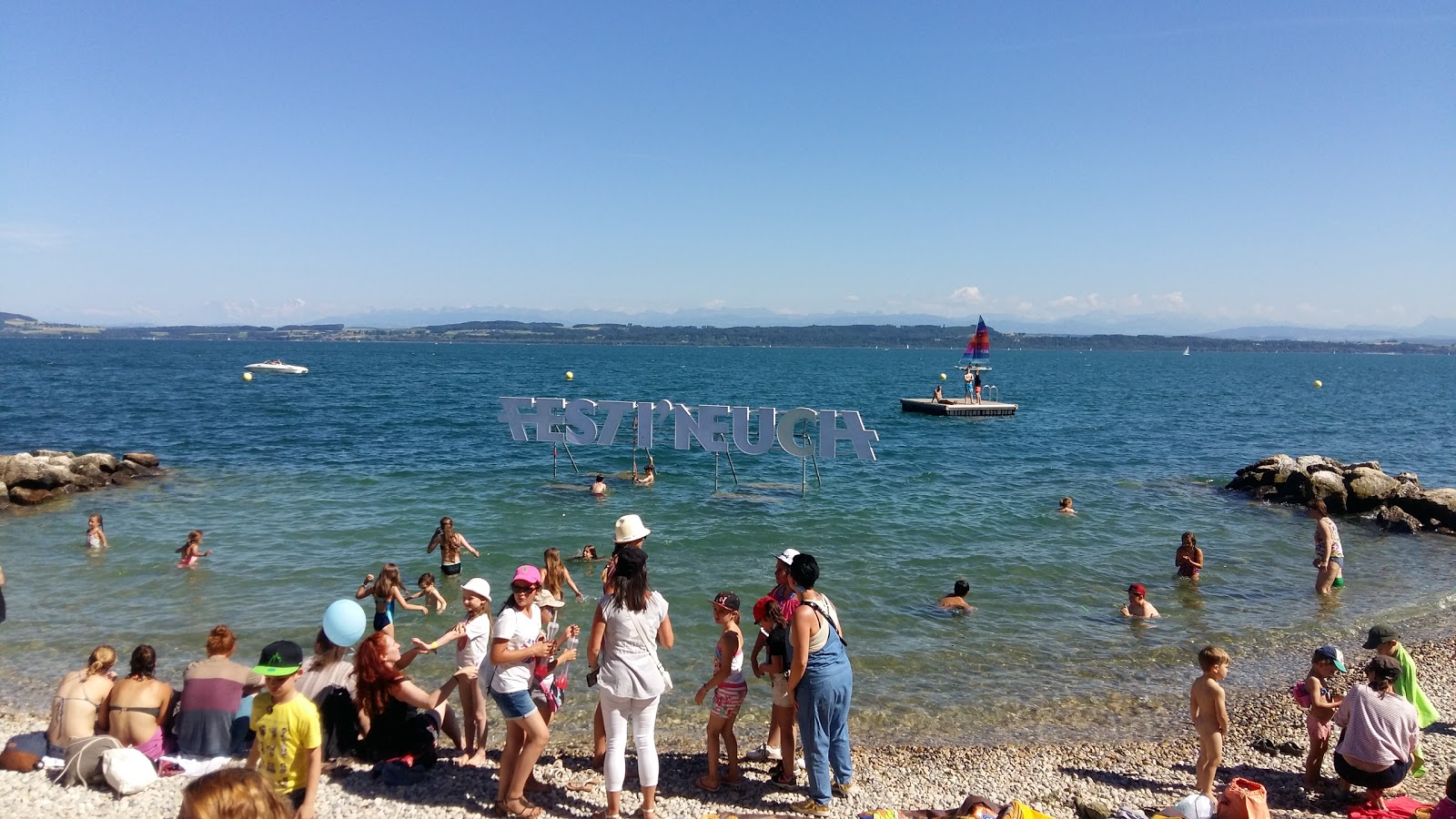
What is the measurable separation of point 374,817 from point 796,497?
18911 millimetres

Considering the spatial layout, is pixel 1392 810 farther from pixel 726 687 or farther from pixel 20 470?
pixel 20 470

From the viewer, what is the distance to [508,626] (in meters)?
6.52

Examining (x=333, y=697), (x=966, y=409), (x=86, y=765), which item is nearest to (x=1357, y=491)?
(x=333, y=697)

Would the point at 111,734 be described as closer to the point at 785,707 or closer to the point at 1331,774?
the point at 785,707

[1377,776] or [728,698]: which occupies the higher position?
[728,698]

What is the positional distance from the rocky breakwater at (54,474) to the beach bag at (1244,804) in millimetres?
27206

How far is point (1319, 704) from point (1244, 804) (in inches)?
71.6

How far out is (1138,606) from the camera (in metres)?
14.3

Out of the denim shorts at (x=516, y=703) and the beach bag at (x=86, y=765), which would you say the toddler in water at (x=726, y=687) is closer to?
the denim shorts at (x=516, y=703)

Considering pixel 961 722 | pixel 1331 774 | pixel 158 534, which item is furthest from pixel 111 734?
pixel 158 534

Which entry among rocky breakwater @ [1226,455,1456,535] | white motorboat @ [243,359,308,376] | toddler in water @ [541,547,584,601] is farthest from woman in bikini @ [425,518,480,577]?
white motorboat @ [243,359,308,376]

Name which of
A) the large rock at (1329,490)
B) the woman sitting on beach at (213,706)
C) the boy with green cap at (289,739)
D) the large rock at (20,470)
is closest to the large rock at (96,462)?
the large rock at (20,470)

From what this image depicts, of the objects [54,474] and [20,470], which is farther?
[54,474]

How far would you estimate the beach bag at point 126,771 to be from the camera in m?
7.00
